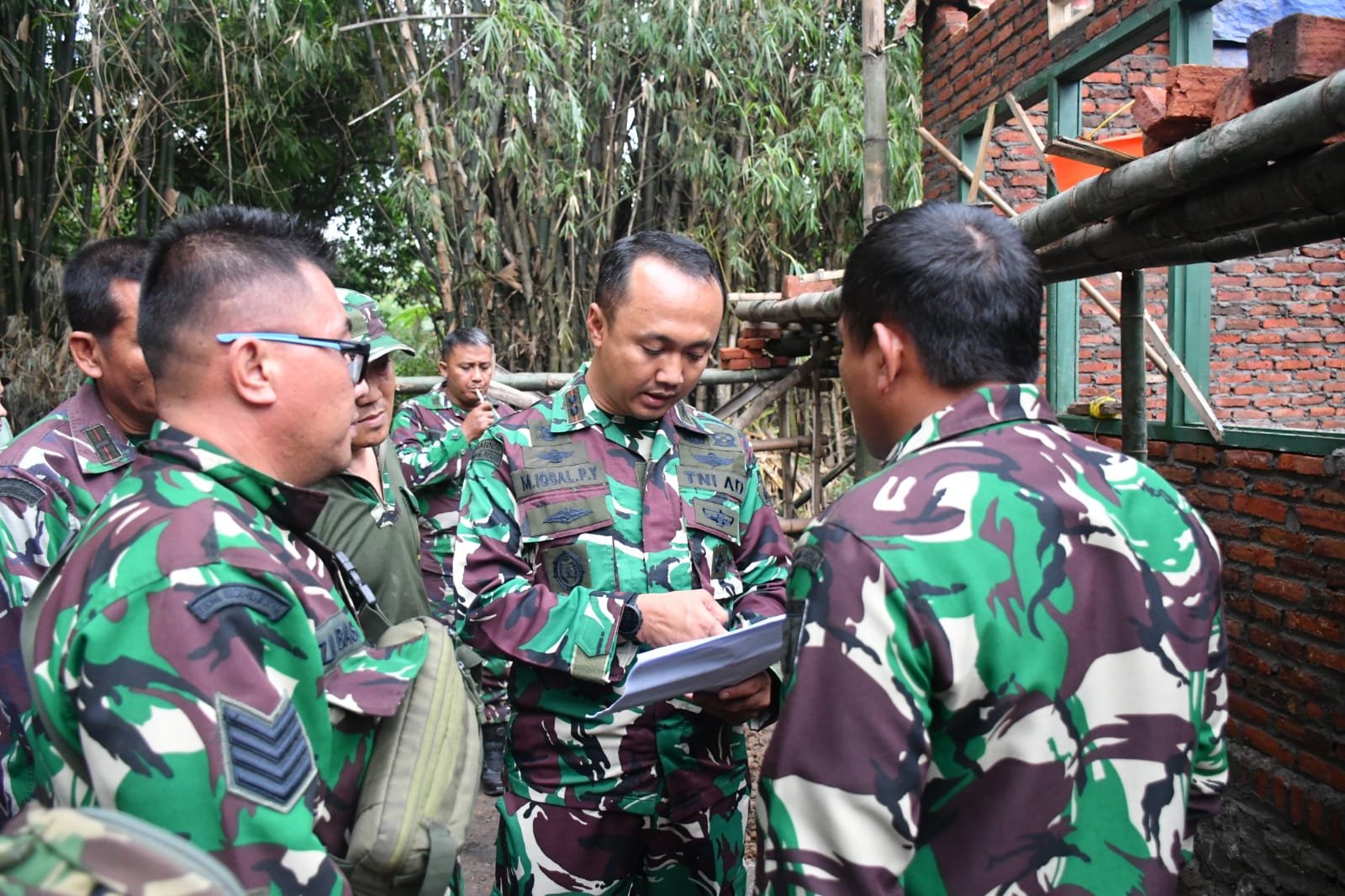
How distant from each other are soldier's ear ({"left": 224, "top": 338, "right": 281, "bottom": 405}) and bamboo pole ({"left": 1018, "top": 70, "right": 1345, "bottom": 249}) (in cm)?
163

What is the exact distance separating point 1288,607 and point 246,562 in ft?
12.2

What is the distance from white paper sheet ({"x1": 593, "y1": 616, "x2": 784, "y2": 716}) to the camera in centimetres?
168

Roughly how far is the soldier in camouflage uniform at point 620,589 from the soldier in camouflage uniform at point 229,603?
0.65 meters

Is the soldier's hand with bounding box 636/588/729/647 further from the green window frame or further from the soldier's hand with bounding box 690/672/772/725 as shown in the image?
→ the green window frame

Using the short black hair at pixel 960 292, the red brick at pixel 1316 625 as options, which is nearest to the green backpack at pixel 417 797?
the short black hair at pixel 960 292

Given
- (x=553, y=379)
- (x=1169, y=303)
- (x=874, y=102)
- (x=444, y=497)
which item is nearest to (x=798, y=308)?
(x=874, y=102)

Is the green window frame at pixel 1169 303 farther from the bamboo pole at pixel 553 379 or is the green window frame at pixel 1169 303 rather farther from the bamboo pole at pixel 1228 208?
the bamboo pole at pixel 553 379

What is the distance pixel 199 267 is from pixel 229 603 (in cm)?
50

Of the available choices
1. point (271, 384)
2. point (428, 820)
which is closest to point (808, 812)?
point (428, 820)

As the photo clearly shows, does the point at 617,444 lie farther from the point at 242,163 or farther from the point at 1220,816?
the point at 242,163

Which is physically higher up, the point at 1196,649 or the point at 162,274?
the point at 162,274

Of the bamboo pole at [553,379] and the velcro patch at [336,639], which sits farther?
the bamboo pole at [553,379]

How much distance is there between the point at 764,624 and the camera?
1779mm

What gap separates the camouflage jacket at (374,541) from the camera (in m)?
2.59
